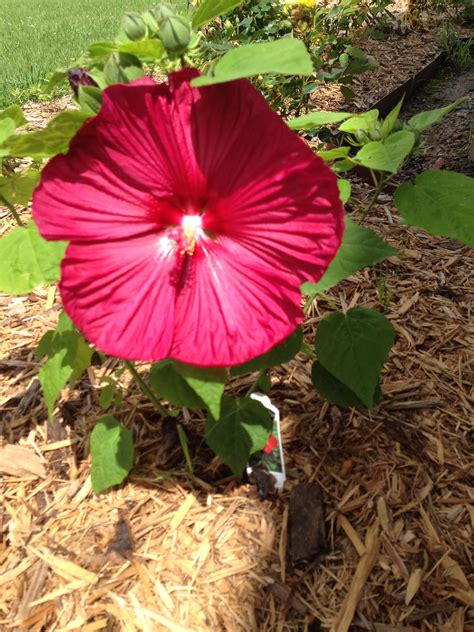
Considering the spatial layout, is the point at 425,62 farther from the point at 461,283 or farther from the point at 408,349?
the point at 408,349

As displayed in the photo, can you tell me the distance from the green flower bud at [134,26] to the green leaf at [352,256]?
404mm

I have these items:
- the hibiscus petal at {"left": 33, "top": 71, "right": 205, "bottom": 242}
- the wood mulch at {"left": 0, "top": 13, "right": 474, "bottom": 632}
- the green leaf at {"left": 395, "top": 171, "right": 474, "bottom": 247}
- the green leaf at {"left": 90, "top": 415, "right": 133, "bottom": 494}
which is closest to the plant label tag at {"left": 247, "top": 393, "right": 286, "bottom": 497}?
the wood mulch at {"left": 0, "top": 13, "right": 474, "bottom": 632}

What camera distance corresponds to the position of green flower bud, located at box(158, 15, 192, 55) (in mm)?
725

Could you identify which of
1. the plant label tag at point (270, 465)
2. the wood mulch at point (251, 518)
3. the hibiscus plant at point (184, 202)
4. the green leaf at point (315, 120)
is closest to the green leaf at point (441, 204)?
the hibiscus plant at point (184, 202)


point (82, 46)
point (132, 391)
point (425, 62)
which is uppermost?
point (82, 46)

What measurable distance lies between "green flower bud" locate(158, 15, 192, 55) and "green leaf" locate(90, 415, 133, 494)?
0.77m

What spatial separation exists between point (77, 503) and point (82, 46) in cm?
432

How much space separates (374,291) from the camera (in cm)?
186

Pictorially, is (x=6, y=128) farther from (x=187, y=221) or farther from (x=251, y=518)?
(x=251, y=518)

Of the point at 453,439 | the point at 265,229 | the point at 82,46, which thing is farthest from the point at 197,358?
the point at 82,46

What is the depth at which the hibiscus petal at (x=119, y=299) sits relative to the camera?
0.70m

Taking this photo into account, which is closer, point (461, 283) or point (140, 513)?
point (140, 513)

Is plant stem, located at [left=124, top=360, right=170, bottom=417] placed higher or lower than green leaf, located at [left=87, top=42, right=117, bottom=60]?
lower

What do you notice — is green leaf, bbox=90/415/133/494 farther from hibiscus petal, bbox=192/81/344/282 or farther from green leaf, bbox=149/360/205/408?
hibiscus petal, bbox=192/81/344/282
